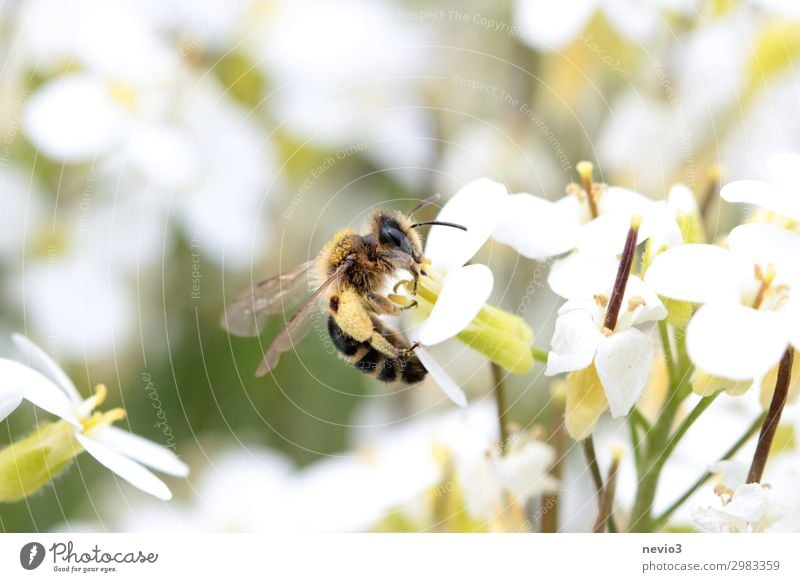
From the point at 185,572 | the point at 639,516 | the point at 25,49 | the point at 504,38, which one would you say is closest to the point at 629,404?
the point at 639,516

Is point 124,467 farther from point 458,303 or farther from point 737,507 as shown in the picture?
point 737,507

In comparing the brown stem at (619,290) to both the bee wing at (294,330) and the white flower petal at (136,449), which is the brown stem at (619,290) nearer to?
the bee wing at (294,330)

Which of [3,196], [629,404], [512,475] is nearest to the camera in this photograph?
[629,404]

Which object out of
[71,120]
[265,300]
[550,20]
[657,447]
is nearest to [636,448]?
[657,447]

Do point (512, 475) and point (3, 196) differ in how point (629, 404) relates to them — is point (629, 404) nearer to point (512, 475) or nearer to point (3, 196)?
point (512, 475)

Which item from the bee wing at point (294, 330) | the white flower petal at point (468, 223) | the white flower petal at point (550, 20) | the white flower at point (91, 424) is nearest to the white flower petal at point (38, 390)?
the white flower at point (91, 424)

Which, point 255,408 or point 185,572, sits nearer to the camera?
point 185,572

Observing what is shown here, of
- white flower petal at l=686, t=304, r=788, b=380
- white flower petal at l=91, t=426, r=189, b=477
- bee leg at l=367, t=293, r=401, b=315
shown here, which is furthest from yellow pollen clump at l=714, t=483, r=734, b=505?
white flower petal at l=91, t=426, r=189, b=477
